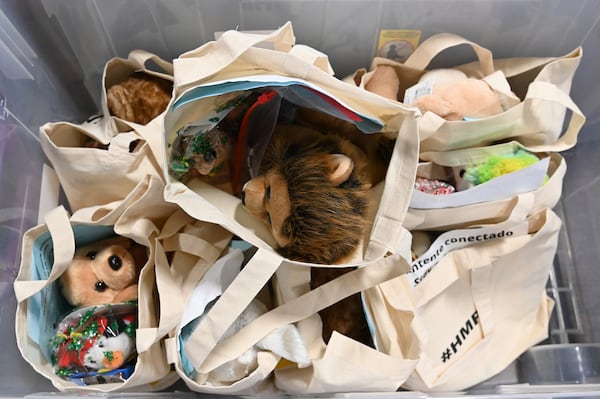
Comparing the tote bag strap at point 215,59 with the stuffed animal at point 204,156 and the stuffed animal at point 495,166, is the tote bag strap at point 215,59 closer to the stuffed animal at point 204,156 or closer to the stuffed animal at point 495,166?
the stuffed animal at point 204,156

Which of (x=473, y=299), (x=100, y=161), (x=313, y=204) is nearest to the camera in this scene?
(x=313, y=204)

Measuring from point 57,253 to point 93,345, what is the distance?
12 centimetres

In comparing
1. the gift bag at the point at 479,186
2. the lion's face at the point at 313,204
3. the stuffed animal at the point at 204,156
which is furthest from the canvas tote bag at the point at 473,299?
the stuffed animal at the point at 204,156

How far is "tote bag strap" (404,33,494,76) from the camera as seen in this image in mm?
747

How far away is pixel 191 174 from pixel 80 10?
30cm

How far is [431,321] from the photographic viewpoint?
2.48ft

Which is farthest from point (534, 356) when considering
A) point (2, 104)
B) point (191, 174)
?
point (2, 104)

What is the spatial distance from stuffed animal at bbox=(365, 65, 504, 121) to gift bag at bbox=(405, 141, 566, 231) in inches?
2.2

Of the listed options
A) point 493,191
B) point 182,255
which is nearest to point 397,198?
point 493,191

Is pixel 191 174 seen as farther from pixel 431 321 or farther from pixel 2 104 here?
pixel 431 321

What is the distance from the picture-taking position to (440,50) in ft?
2.45

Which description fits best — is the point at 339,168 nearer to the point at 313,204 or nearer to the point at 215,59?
the point at 313,204

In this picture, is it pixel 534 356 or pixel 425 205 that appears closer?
pixel 425 205

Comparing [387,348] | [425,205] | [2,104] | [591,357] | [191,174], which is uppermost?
[2,104]
